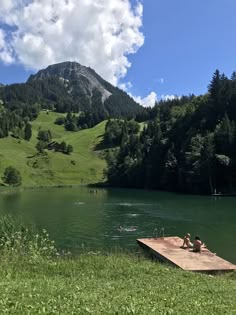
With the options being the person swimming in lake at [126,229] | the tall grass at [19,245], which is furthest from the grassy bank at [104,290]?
the person swimming in lake at [126,229]

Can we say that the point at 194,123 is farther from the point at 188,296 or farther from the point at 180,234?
the point at 188,296

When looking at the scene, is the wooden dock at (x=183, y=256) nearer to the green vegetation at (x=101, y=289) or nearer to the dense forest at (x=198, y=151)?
the green vegetation at (x=101, y=289)

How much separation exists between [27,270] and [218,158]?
121707mm

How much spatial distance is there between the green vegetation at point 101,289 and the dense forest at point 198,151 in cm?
11821

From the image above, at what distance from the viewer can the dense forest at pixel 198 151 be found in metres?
142

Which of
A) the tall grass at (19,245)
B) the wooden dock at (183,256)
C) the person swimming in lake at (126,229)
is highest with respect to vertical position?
the tall grass at (19,245)

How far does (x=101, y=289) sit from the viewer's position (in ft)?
54.5

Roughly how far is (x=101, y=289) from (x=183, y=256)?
70.5 ft

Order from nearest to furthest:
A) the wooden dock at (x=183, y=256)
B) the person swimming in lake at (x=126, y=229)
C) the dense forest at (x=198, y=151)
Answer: the wooden dock at (x=183, y=256) < the person swimming in lake at (x=126, y=229) < the dense forest at (x=198, y=151)

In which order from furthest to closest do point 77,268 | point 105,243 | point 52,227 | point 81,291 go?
1. point 52,227
2. point 105,243
3. point 77,268
4. point 81,291

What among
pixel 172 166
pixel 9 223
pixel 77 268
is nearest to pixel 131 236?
pixel 9 223

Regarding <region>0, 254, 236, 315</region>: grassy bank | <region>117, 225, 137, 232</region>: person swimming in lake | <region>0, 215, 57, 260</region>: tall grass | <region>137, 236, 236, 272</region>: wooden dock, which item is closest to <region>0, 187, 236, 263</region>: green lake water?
<region>117, 225, 137, 232</region>: person swimming in lake

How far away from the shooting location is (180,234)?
196ft

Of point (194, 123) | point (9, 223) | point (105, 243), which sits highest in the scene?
point (194, 123)
